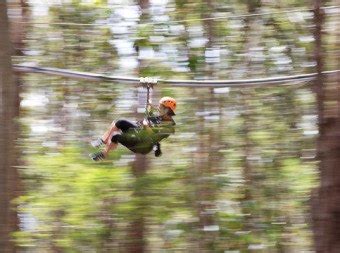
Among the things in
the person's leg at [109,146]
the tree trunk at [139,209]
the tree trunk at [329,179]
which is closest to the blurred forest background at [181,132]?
the tree trunk at [139,209]

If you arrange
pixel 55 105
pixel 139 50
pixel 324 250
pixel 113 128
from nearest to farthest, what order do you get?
pixel 324 250 → pixel 113 128 → pixel 139 50 → pixel 55 105

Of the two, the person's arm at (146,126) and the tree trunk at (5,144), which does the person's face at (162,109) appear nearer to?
the person's arm at (146,126)

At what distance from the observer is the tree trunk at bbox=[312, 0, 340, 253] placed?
361cm

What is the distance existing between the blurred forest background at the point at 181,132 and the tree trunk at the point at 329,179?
5.54 feet

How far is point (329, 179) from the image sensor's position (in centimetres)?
365

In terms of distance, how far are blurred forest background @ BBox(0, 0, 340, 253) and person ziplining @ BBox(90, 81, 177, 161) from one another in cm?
131

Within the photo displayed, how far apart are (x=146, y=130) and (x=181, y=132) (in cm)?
186

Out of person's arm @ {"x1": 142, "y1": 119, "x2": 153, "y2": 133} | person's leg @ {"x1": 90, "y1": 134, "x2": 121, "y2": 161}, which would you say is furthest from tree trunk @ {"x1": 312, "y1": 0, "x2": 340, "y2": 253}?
person's leg @ {"x1": 90, "y1": 134, "x2": 121, "y2": 161}

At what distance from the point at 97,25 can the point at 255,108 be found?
142cm

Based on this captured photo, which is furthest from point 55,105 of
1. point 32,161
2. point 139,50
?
point 139,50

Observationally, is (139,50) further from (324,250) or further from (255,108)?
(324,250)

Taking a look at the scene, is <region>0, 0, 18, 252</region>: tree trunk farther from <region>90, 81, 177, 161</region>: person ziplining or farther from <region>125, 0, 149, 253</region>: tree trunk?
<region>125, 0, 149, 253</region>: tree trunk

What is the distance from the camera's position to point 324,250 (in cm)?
361

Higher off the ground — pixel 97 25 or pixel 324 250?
pixel 97 25
